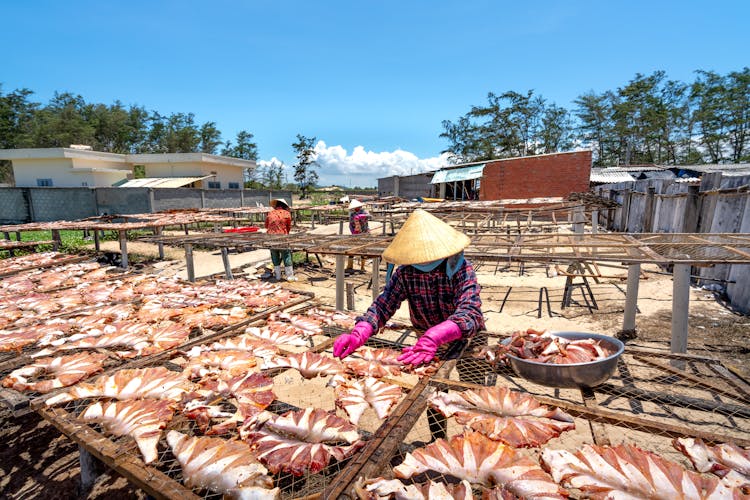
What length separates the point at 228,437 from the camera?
5.99ft

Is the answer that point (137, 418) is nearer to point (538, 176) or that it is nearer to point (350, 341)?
point (350, 341)

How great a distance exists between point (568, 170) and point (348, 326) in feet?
81.9

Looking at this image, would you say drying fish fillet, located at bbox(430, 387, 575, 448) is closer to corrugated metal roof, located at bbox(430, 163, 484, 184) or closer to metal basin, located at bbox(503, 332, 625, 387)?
metal basin, located at bbox(503, 332, 625, 387)

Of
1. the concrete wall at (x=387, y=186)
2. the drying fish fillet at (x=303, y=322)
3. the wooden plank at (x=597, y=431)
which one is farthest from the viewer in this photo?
the concrete wall at (x=387, y=186)

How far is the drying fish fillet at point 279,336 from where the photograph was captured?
120 inches

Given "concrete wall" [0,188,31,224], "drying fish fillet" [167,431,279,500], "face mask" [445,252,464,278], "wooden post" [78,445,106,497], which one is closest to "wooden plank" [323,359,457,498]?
"drying fish fillet" [167,431,279,500]

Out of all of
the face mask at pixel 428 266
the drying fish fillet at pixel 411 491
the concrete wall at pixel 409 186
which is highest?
the concrete wall at pixel 409 186

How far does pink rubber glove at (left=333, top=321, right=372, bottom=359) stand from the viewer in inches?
101

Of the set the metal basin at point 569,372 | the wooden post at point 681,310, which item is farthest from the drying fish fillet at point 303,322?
the wooden post at point 681,310

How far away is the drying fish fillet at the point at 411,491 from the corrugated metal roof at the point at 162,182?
96.6 feet

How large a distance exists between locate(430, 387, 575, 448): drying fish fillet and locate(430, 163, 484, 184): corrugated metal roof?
26.2m

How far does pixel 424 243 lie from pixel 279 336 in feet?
5.01

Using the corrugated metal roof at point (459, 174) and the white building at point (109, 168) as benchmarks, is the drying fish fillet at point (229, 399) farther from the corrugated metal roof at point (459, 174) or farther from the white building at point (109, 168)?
the white building at point (109, 168)

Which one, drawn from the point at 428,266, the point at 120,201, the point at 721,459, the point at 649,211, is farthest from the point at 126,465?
the point at 120,201
